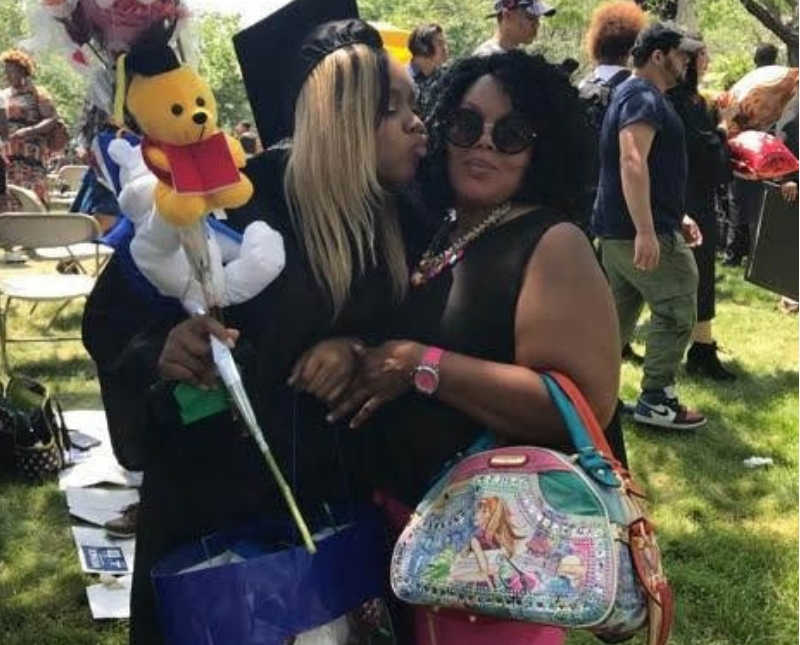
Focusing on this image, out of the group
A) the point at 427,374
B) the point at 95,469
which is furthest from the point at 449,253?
the point at 95,469

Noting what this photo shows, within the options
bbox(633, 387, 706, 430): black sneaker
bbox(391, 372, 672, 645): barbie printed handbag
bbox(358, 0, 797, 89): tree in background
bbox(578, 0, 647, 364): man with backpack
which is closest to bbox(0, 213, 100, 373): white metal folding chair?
bbox(578, 0, 647, 364): man with backpack

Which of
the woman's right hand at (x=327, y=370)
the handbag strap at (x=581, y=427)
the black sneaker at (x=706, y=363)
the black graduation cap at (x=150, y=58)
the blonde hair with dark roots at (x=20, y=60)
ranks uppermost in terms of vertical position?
the black graduation cap at (x=150, y=58)

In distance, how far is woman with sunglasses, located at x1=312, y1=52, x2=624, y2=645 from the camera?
1.62 metres

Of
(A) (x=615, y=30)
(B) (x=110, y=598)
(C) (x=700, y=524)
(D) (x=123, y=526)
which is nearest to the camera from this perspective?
(B) (x=110, y=598)

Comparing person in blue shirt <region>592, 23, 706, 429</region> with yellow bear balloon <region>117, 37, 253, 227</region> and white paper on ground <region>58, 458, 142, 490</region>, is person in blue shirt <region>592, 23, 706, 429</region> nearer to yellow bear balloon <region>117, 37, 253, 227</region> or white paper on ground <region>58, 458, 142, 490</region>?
white paper on ground <region>58, 458, 142, 490</region>

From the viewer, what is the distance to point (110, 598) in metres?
3.39

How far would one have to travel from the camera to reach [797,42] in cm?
1356

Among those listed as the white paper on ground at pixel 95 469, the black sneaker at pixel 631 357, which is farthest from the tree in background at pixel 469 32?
the black sneaker at pixel 631 357

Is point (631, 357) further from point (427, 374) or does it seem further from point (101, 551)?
point (427, 374)

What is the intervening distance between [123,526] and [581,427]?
2.72m

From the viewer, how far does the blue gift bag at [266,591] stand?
1556 millimetres

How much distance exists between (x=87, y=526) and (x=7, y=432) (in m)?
0.68

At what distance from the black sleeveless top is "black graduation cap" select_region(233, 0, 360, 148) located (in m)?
0.45

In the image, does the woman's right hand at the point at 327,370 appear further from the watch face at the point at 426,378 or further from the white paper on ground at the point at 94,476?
the white paper on ground at the point at 94,476
